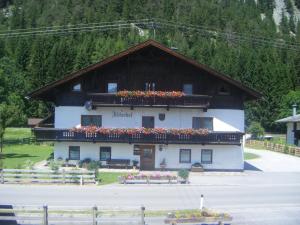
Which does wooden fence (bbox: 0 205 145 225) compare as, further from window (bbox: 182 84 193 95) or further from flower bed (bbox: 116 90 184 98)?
window (bbox: 182 84 193 95)

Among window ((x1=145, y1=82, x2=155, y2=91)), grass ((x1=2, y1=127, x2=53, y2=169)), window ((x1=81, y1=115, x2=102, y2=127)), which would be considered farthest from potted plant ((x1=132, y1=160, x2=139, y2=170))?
grass ((x1=2, y1=127, x2=53, y2=169))

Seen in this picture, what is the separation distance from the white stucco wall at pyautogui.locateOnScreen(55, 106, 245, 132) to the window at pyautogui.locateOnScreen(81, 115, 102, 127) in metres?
0.24

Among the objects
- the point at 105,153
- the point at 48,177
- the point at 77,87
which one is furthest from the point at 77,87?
the point at 48,177

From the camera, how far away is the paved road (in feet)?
67.9

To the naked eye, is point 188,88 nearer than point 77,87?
No

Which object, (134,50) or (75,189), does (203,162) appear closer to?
(134,50)

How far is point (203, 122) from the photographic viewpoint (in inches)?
1539

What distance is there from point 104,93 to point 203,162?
9.57m

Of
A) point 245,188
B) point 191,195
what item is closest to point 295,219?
point 191,195

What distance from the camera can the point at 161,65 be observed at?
3916 cm

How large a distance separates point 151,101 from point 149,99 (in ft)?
0.72

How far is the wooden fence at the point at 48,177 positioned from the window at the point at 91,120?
9461 millimetres

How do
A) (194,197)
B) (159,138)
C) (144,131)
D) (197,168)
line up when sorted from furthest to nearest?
(197,168) < (159,138) < (144,131) < (194,197)

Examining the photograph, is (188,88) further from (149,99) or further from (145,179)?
(145,179)
